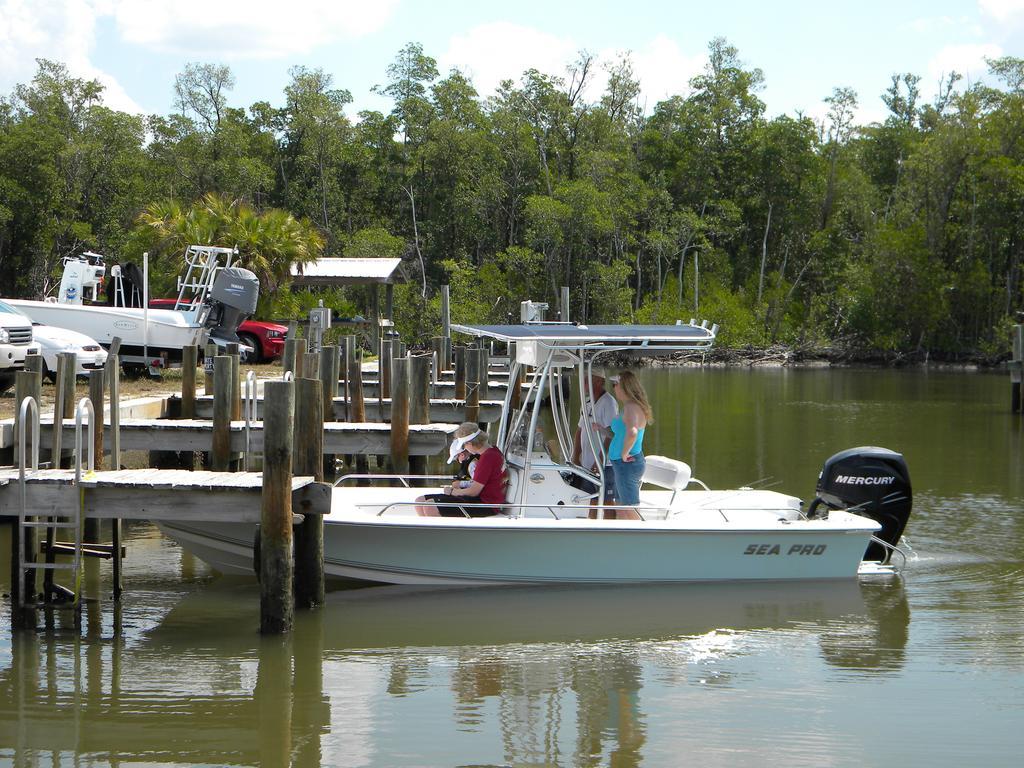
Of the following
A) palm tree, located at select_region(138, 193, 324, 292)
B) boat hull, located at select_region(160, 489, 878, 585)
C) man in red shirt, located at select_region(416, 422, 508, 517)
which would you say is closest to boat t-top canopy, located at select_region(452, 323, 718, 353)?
man in red shirt, located at select_region(416, 422, 508, 517)

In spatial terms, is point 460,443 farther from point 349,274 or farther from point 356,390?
point 349,274

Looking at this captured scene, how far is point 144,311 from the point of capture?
2309cm

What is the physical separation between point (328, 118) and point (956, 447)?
4174 cm

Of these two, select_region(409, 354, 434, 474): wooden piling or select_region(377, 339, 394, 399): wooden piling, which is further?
select_region(377, 339, 394, 399): wooden piling

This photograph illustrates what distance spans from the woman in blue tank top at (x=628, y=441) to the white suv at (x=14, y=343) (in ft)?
34.2

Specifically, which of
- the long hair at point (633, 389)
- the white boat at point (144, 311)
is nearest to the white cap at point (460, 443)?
the long hair at point (633, 389)

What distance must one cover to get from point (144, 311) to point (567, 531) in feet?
48.1

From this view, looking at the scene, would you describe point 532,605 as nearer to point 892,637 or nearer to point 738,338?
point 892,637

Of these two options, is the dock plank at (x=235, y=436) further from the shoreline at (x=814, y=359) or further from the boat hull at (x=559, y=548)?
the shoreline at (x=814, y=359)

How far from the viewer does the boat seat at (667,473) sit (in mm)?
11195

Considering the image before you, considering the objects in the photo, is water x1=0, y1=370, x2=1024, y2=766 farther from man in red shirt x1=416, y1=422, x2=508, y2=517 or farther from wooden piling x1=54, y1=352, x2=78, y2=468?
wooden piling x1=54, y1=352, x2=78, y2=468

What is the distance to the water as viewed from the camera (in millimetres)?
7703

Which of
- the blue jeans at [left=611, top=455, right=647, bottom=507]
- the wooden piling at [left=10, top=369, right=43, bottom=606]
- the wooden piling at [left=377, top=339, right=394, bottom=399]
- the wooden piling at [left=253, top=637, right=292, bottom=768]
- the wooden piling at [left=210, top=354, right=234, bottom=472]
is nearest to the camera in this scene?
the wooden piling at [left=253, top=637, right=292, bottom=768]

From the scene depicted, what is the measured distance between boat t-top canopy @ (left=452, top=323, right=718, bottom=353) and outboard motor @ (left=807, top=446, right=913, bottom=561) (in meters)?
1.88
